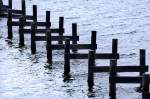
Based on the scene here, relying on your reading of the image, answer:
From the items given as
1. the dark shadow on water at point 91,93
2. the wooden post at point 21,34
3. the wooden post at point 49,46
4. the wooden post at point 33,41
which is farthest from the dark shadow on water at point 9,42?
the dark shadow on water at point 91,93

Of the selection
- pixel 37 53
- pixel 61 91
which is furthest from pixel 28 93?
pixel 37 53

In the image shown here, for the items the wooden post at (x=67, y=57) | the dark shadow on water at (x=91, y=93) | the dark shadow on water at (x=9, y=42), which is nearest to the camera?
the dark shadow on water at (x=91, y=93)

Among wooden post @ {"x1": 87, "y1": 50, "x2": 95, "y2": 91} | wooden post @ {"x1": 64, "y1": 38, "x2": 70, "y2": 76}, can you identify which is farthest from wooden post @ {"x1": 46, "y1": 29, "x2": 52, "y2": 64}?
wooden post @ {"x1": 87, "y1": 50, "x2": 95, "y2": 91}

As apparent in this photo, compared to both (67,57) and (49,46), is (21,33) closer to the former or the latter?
(49,46)

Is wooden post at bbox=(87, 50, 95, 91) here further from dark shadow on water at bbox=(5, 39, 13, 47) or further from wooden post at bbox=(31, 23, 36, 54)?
dark shadow on water at bbox=(5, 39, 13, 47)

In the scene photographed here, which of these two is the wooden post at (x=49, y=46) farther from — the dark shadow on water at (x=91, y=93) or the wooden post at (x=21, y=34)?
the dark shadow on water at (x=91, y=93)

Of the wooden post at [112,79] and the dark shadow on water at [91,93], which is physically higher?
the wooden post at [112,79]

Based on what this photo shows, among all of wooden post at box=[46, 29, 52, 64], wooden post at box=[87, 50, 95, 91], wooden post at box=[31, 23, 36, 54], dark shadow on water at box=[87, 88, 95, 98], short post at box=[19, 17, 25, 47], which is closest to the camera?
dark shadow on water at box=[87, 88, 95, 98]

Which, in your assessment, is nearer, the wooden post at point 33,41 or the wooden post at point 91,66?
the wooden post at point 91,66

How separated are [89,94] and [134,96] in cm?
195

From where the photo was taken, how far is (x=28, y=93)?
20.6 metres

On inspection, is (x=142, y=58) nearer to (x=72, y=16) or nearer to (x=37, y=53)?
(x=37, y=53)

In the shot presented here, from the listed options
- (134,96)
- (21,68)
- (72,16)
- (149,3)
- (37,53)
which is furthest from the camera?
(149,3)

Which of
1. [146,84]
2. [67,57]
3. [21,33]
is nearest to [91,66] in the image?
[67,57]
